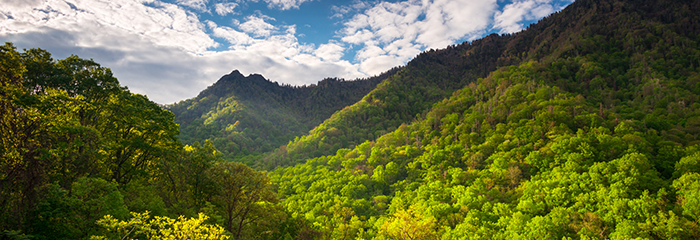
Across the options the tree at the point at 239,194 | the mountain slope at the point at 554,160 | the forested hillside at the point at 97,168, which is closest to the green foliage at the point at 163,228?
the forested hillside at the point at 97,168

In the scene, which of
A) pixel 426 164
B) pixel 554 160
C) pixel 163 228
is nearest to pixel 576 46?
pixel 554 160

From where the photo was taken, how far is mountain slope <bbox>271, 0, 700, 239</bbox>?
46.7 meters

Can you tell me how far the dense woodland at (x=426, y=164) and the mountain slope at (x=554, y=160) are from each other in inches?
16.7

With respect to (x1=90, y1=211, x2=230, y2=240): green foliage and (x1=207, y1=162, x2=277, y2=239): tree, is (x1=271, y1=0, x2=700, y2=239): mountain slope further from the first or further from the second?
(x1=90, y1=211, x2=230, y2=240): green foliage

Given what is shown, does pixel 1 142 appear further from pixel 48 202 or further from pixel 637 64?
pixel 637 64

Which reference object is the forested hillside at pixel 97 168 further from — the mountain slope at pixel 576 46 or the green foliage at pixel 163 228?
the mountain slope at pixel 576 46

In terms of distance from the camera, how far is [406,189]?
269ft

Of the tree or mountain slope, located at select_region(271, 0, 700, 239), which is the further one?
mountain slope, located at select_region(271, 0, 700, 239)

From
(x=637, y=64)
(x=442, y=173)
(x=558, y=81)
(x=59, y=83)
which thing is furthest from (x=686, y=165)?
(x=637, y=64)

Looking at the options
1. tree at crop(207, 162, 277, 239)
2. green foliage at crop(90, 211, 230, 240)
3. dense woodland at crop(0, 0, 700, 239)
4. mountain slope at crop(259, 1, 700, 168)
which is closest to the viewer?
green foliage at crop(90, 211, 230, 240)

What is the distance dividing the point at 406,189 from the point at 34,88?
245ft

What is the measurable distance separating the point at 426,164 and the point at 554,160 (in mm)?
35153

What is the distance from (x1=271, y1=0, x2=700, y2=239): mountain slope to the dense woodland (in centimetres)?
42

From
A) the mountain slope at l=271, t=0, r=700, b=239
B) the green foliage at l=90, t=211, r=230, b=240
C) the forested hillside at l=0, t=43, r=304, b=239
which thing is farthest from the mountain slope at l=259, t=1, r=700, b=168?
the green foliage at l=90, t=211, r=230, b=240
